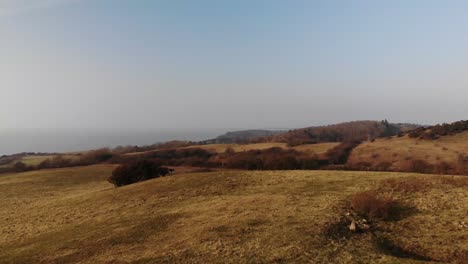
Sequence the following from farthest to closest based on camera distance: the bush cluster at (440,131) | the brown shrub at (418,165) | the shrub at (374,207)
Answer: the bush cluster at (440,131) → the brown shrub at (418,165) → the shrub at (374,207)

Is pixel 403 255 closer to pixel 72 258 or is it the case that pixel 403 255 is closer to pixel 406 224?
pixel 406 224

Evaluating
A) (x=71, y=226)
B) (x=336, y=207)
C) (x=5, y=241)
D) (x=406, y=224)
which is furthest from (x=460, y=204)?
(x=5, y=241)

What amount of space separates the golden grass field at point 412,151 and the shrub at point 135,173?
150 feet

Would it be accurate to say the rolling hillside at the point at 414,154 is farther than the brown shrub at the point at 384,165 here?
No

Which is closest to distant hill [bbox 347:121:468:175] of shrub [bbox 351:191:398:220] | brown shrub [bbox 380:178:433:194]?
brown shrub [bbox 380:178:433:194]

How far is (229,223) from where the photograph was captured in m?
23.5

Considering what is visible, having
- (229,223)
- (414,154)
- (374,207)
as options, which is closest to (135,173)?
(229,223)

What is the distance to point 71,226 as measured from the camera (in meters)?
28.6

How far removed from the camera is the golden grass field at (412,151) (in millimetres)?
77812

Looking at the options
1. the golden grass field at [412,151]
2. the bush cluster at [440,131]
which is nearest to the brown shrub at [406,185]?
the golden grass field at [412,151]

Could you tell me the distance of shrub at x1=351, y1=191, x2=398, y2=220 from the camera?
77.8 feet

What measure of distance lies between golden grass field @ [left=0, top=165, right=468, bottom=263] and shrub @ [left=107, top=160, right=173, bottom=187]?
7368 mm

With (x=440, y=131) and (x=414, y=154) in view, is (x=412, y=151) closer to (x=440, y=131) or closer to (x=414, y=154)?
(x=414, y=154)

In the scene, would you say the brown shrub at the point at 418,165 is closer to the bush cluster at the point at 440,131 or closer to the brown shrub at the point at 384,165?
the brown shrub at the point at 384,165
